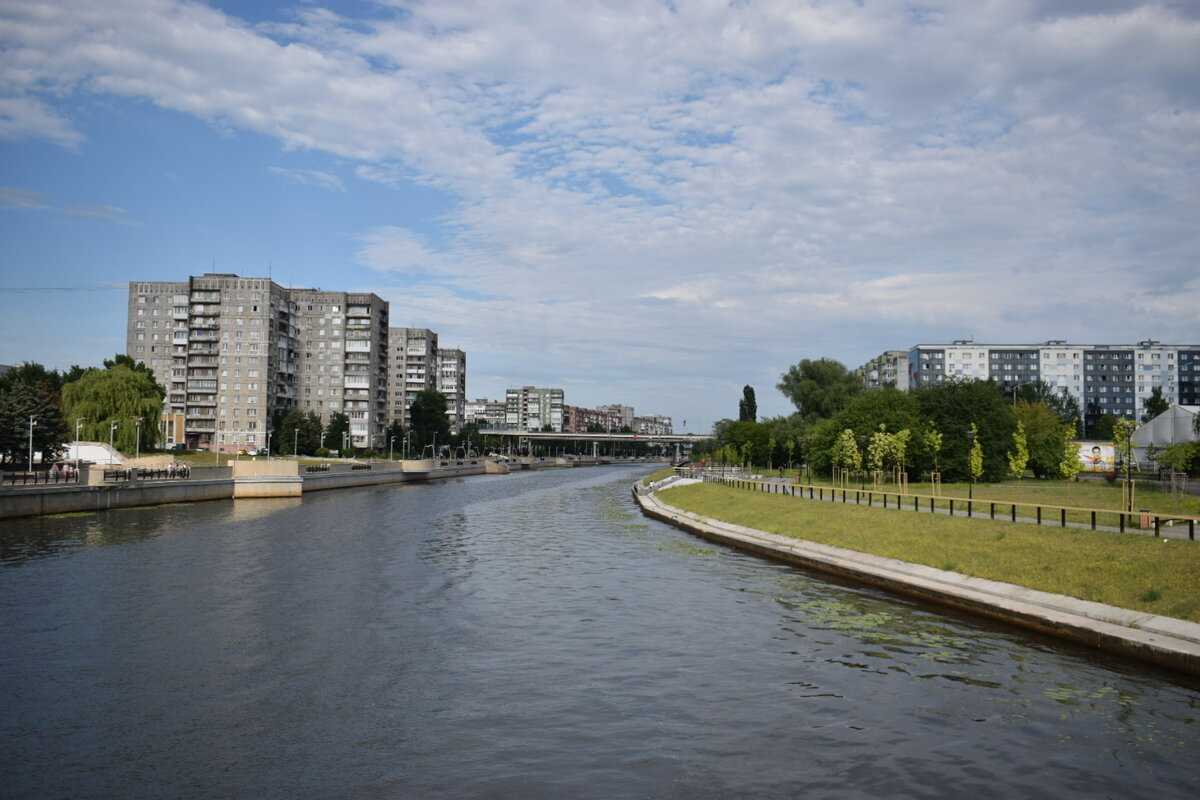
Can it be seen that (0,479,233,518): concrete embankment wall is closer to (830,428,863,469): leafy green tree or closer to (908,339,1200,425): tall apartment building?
(830,428,863,469): leafy green tree

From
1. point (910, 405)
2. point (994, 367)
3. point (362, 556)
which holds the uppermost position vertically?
point (994, 367)

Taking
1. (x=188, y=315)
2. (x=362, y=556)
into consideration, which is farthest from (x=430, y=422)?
(x=362, y=556)

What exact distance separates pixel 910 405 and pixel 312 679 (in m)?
68.6

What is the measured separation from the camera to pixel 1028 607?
69.3 feet

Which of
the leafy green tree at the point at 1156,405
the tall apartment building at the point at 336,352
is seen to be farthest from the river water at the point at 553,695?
the leafy green tree at the point at 1156,405

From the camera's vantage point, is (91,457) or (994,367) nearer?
(91,457)

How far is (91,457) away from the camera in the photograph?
260ft

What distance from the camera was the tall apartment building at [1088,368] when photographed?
167875 mm

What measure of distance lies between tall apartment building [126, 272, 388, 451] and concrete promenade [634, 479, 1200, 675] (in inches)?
4608

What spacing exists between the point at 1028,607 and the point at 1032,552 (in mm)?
4427

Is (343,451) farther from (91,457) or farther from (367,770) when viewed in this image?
(367,770)

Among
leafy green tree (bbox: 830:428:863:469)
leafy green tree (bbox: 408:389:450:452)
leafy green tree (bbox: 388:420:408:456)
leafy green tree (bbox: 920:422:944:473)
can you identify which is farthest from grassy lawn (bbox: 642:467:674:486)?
leafy green tree (bbox: 388:420:408:456)

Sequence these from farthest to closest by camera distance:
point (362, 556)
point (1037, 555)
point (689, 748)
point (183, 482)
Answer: point (183, 482) → point (362, 556) → point (1037, 555) → point (689, 748)

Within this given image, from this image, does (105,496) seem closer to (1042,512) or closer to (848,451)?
(848,451)
